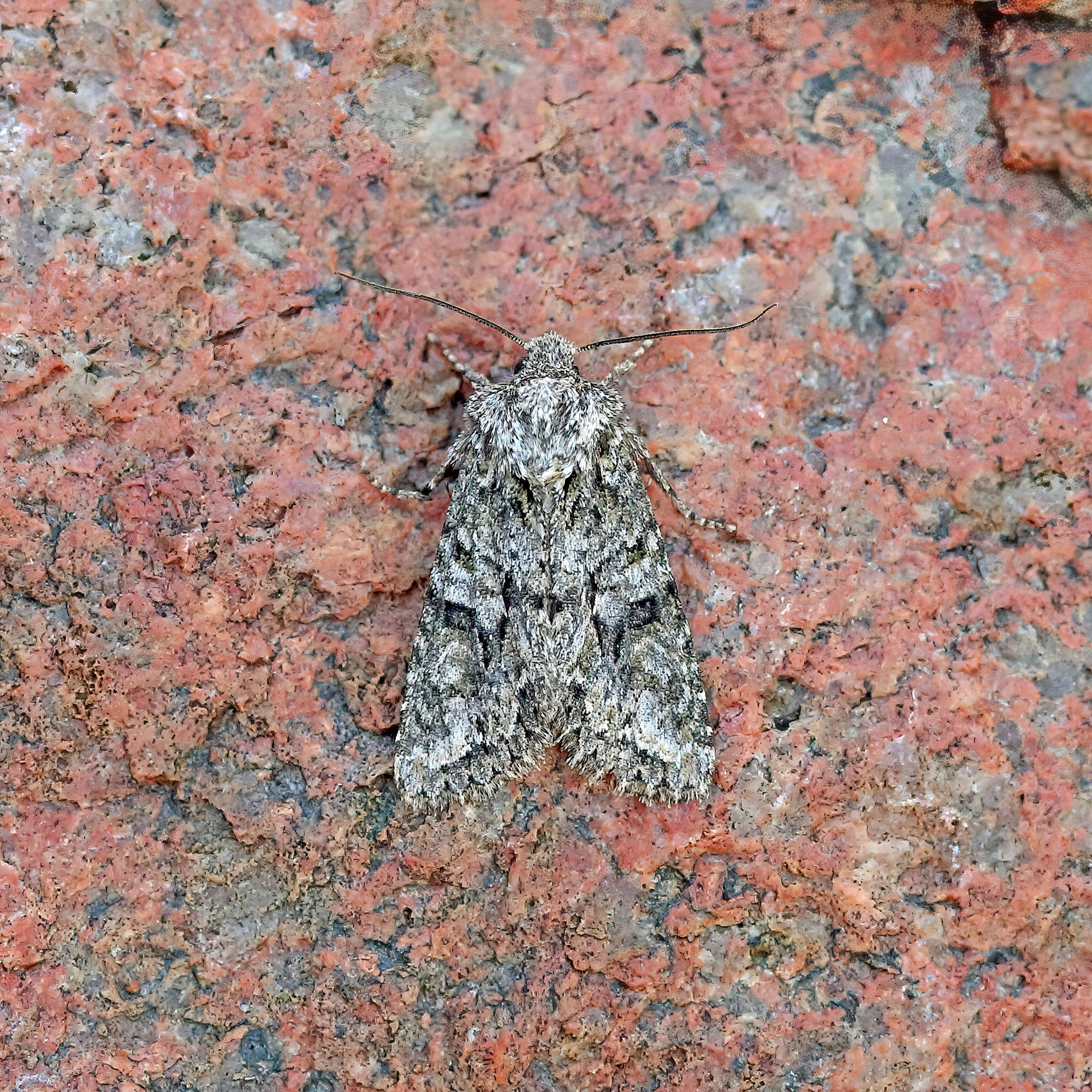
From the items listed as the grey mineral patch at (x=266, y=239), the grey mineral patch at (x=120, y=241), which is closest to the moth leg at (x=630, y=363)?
the grey mineral patch at (x=266, y=239)

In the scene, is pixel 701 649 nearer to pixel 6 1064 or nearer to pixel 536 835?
pixel 536 835

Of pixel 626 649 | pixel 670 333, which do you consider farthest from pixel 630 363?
pixel 626 649

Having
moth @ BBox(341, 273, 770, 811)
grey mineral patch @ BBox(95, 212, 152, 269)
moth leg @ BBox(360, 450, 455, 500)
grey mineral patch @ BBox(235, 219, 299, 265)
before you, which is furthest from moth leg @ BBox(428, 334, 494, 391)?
grey mineral patch @ BBox(95, 212, 152, 269)

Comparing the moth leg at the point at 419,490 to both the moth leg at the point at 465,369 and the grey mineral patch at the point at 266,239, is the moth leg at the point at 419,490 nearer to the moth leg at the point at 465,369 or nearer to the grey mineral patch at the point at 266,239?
the moth leg at the point at 465,369

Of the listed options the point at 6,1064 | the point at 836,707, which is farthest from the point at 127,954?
the point at 836,707

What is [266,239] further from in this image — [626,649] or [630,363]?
[626,649]

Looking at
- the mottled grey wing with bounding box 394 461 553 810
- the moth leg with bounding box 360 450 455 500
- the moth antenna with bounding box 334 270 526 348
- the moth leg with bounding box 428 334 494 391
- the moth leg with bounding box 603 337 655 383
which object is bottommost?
the mottled grey wing with bounding box 394 461 553 810

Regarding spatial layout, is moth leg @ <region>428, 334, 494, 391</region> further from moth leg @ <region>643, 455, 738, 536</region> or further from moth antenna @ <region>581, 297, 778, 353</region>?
moth leg @ <region>643, 455, 738, 536</region>
